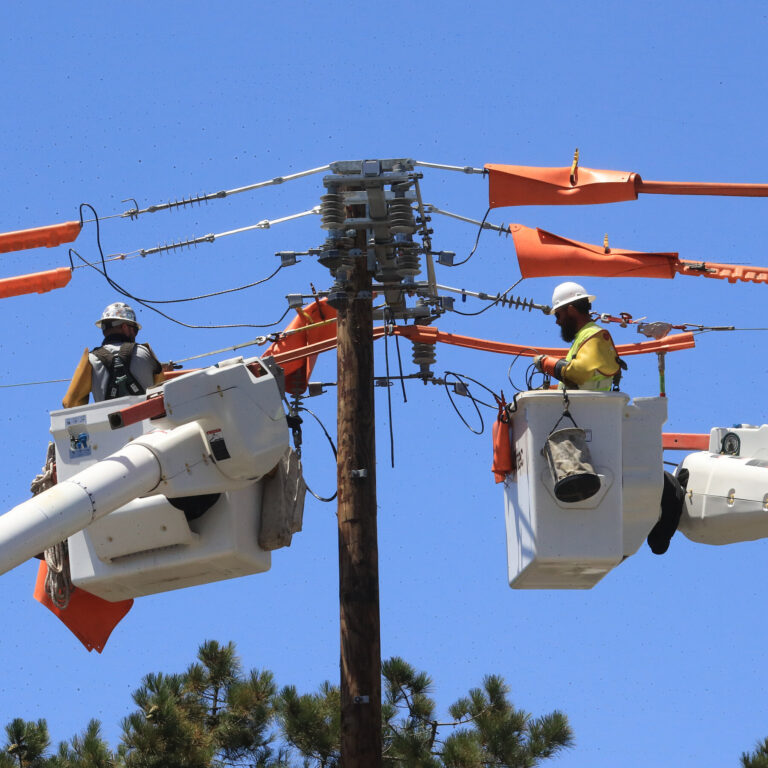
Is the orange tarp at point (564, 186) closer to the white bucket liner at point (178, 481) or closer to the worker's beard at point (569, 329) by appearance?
the worker's beard at point (569, 329)

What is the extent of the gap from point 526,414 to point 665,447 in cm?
215

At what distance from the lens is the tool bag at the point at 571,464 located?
15.0m

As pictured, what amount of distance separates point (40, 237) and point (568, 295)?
3.86m

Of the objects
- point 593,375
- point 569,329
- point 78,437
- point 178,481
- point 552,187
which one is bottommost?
point 178,481

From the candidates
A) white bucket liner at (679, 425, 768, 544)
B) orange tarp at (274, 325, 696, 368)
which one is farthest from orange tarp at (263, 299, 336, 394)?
white bucket liner at (679, 425, 768, 544)

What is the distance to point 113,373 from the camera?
16109 mm

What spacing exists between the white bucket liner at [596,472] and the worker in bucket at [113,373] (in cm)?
270

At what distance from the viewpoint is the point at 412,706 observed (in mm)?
20375

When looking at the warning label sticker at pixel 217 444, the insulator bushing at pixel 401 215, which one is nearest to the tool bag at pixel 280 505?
the warning label sticker at pixel 217 444

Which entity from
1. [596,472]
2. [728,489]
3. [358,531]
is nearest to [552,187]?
[596,472]

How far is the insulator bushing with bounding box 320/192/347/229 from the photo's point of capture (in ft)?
52.0

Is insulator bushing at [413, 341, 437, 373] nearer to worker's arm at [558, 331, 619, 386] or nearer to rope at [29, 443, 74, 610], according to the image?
worker's arm at [558, 331, 619, 386]

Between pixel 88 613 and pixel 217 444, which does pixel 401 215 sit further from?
pixel 88 613

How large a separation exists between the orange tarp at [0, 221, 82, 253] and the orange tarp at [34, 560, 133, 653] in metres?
2.35
